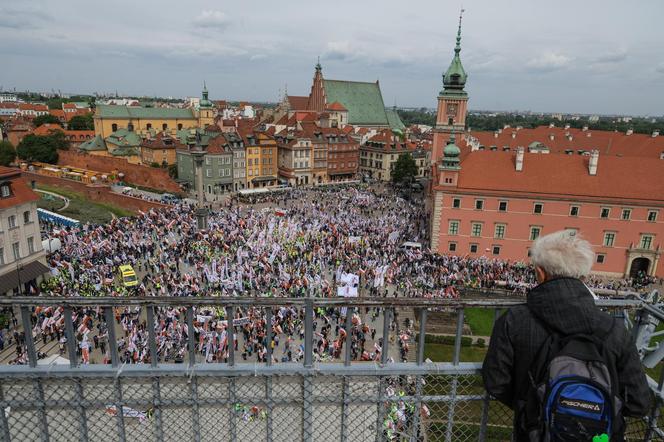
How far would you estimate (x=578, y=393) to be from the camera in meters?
2.89

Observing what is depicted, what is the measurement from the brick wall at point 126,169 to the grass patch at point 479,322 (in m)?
42.0

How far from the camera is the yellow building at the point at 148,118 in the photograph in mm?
84875

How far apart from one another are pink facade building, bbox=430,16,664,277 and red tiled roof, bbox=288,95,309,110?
211ft

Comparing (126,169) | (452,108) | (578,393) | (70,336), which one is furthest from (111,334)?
(126,169)

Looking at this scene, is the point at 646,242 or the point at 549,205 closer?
the point at 646,242

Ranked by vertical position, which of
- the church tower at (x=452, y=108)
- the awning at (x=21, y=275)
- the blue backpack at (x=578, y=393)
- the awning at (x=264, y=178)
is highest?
the church tower at (x=452, y=108)

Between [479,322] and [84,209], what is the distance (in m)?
43.3

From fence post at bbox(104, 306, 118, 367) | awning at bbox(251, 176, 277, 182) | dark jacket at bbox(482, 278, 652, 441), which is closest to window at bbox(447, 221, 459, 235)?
dark jacket at bbox(482, 278, 652, 441)

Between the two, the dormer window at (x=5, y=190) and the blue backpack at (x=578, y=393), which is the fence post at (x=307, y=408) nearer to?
the blue backpack at (x=578, y=393)

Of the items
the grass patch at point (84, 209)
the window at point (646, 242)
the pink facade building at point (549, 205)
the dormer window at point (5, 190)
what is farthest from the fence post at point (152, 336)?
the grass patch at point (84, 209)

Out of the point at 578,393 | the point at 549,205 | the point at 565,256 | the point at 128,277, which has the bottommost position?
the point at 128,277

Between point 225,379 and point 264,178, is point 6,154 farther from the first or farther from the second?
point 225,379

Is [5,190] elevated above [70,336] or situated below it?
below

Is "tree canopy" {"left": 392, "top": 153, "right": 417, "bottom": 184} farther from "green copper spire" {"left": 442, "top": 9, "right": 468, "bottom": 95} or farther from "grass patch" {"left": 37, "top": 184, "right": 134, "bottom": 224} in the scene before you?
"grass patch" {"left": 37, "top": 184, "right": 134, "bottom": 224}
